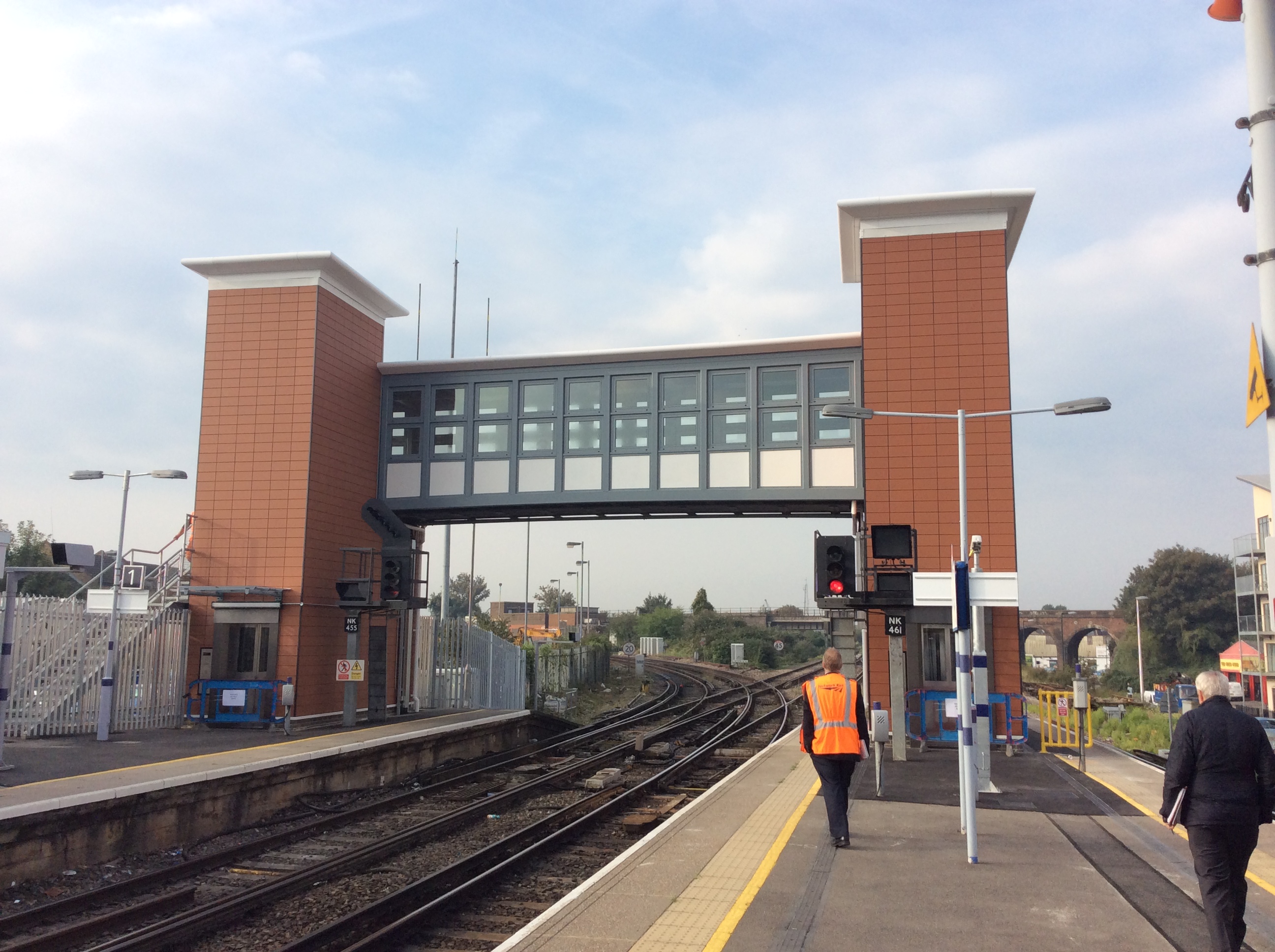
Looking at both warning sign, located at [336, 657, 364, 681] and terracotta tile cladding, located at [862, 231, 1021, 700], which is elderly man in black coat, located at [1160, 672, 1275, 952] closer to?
terracotta tile cladding, located at [862, 231, 1021, 700]

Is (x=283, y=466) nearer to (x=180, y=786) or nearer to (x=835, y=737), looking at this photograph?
(x=180, y=786)

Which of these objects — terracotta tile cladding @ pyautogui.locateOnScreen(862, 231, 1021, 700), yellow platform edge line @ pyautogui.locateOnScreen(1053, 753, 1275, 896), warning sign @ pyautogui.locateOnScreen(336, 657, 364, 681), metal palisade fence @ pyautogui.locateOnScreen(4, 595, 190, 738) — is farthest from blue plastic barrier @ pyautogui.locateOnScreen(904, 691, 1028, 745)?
metal palisade fence @ pyautogui.locateOnScreen(4, 595, 190, 738)

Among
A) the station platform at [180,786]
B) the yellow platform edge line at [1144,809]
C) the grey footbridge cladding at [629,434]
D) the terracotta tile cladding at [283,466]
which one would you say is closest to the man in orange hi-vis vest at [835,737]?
the yellow platform edge line at [1144,809]

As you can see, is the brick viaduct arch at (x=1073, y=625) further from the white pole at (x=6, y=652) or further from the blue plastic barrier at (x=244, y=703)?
the white pole at (x=6, y=652)

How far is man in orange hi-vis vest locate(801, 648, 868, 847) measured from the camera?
8180 millimetres

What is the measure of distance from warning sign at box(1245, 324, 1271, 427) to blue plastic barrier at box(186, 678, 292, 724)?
16300 mm

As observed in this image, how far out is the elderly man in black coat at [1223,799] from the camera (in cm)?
517

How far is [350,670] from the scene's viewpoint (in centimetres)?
1786

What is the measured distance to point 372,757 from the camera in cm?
1514

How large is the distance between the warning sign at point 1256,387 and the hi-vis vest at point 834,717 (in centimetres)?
384

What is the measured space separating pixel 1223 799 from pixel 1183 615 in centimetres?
6828

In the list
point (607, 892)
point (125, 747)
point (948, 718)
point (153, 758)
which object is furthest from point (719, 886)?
point (125, 747)

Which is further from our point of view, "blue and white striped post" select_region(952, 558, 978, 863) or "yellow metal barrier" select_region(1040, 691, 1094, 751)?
"yellow metal barrier" select_region(1040, 691, 1094, 751)

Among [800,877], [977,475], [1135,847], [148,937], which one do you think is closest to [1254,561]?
[977,475]
